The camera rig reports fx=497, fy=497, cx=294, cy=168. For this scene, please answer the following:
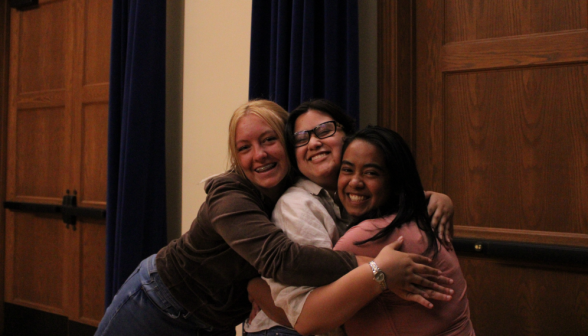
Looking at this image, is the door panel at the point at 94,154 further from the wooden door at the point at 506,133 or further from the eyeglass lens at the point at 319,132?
the eyeglass lens at the point at 319,132

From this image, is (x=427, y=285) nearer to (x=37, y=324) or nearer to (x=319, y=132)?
(x=319, y=132)

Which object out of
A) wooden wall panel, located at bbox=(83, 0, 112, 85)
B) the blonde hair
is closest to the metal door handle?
wooden wall panel, located at bbox=(83, 0, 112, 85)

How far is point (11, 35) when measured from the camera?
3.83 metres

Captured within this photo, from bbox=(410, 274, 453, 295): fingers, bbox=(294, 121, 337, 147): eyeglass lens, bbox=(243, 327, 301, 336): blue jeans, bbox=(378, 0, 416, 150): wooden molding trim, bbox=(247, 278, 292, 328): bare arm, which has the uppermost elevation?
bbox=(378, 0, 416, 150): wooden molding trim

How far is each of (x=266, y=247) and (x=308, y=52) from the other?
1.23 meters

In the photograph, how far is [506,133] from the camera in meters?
2.10

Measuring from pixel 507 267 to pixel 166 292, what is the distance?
54.2 inches

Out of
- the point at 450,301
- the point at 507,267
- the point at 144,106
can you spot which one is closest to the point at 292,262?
the point at 450,301

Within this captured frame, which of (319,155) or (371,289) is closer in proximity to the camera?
(371,289)

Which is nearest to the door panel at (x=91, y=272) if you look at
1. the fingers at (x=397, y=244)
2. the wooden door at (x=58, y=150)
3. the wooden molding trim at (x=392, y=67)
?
the wooden door at (x=58, y=150)

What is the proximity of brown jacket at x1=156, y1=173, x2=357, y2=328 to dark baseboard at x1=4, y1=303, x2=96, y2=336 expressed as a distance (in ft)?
6.81

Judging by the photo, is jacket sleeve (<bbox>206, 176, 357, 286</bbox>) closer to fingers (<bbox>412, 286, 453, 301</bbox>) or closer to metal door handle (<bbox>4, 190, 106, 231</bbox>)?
fingers (<bbox>412, 286, 453, 301</bbox>)

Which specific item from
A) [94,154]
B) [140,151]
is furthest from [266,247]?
[94,154]

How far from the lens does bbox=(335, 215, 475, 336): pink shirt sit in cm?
112
